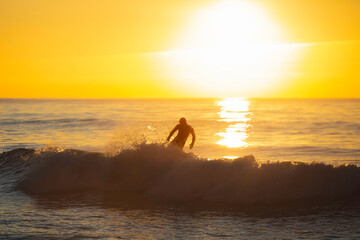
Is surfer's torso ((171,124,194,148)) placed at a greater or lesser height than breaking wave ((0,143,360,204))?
greater

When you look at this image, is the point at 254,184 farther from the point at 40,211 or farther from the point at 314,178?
the point at 40,211

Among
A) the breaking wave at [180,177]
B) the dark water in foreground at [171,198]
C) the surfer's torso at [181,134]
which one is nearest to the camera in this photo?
the dark water in foreground at [171,198]

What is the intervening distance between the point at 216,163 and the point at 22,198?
626 cm

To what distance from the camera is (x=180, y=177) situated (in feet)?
42.3

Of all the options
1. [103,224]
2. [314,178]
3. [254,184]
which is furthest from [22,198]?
[314,178]

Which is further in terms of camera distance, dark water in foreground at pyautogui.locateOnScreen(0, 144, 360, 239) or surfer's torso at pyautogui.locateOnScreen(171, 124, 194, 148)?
surfer's torso at pyautogui.locateOnScreen(171, 124, 194, 148)

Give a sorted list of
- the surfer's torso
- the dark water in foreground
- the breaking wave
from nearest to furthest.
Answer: the dark water in foreground
the breaking wave
the surfer's torso

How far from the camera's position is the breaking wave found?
11.9m

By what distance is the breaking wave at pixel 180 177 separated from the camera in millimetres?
11859

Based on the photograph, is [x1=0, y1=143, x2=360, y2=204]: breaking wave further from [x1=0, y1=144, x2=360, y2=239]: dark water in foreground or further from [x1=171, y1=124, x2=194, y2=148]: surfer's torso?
[x1=171, y1=124, x2=194, y2=148]: surfer's torso

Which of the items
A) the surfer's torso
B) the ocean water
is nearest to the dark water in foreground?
the ocean water

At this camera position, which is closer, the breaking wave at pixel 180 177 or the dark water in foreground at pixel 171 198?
the dark water in foreground at pixel 171 198

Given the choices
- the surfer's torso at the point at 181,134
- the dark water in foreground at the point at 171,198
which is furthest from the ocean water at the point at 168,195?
the surfer's torso at the point at 181,134

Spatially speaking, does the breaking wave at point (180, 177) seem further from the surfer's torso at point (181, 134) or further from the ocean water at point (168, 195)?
the surfer's torso at point (181, 134)
